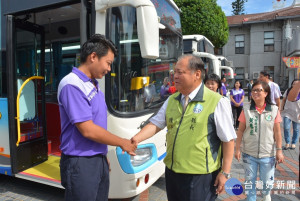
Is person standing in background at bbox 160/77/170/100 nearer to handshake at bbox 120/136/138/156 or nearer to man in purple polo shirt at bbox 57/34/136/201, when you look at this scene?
handshake at bbox 120/136/138/156

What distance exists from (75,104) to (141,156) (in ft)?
4.76

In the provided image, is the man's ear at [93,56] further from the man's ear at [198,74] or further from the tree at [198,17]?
the tree at [198,17]

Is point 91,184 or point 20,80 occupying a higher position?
point 20,80

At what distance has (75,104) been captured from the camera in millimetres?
1835

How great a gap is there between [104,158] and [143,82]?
1376mm

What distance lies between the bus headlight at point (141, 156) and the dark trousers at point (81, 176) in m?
0.93

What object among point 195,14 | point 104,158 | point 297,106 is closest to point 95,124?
point 104,158

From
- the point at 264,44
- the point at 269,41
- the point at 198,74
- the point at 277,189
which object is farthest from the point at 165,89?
the point at 269,41

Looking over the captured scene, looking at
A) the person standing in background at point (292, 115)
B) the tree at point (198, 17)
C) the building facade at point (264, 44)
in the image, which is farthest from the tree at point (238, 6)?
the person standing in background at point (292, 115)

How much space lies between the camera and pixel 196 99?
76.1 inches

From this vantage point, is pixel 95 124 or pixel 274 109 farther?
pixel 274 109

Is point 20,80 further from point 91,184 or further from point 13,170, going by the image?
point 91,184

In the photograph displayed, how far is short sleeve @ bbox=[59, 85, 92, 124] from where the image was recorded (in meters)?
1.83

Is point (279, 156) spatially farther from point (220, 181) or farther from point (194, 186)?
point (194, 186)
